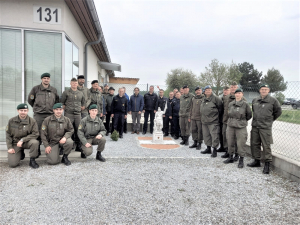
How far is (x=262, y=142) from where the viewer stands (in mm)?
4176

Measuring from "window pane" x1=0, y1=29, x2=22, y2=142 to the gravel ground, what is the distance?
5.05 feet

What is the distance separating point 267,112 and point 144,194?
113 inches

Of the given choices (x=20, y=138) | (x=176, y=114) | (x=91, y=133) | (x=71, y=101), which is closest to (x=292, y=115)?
(x=176, y=114)

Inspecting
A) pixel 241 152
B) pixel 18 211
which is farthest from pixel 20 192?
pixel 241 152

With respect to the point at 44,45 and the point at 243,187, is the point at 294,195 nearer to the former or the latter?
the point at 243,187

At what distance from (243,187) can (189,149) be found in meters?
2.59

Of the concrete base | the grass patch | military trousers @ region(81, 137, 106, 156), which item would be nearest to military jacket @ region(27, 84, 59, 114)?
military trousers @ region(81, 137, 106, 156)

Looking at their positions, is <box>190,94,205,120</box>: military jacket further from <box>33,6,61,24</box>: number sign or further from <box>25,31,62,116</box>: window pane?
<box>33,6,61,24</box>: number sign

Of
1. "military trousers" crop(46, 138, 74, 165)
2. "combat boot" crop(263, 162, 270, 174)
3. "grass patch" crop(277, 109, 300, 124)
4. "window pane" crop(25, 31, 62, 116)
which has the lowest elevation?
"combat boot" crop(263, 162, 270, 174)

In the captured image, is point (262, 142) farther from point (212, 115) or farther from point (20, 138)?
point (20, 138)

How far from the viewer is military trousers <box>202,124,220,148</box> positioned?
5168 mm

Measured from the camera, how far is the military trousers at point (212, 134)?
203 inches

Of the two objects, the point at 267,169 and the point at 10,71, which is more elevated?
the point at 10,71

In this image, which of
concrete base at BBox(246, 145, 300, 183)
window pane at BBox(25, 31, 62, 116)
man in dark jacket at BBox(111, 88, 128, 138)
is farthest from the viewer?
man in dark jacket at BBox(111, 88, 128, 138)
